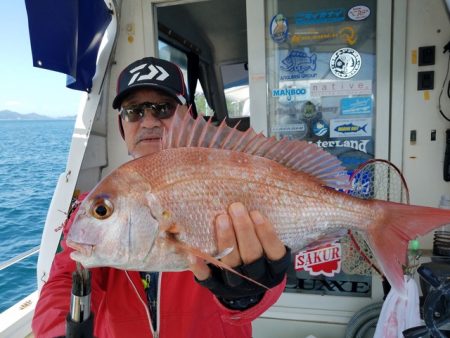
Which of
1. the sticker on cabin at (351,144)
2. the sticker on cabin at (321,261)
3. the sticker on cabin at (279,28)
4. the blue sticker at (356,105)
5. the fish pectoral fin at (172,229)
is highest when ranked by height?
the sticker on cabin at (279,28)

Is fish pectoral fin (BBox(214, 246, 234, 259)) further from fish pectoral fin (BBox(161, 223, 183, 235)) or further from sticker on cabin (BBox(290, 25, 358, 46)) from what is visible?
sticker on cabin (BBox(290, 25, 358, 46))

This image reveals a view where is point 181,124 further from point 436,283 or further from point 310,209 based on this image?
point 436,283

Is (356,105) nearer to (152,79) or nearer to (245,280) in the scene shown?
(152,79)

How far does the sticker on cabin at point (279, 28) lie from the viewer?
9.25 feet

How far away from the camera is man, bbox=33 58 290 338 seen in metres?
1.07

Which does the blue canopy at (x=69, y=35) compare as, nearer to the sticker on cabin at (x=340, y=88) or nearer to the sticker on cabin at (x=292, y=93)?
the sticker on cabin at (x=292, y=93)

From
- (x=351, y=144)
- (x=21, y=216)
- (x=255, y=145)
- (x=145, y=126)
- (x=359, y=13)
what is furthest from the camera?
(x=21, y=216)

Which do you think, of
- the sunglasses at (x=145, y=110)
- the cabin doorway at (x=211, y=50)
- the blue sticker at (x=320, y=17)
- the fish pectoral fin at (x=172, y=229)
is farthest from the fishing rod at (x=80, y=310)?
the cabin doorway at (x=211, y=50)

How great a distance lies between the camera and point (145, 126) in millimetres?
1584

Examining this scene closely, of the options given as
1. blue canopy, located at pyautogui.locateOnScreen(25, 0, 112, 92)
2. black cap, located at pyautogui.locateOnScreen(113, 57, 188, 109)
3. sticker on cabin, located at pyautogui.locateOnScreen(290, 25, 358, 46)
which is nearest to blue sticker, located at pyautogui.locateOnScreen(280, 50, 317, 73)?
sticker on cabin, located at pyautogui.locateOnScreen(290, 25, 358, 46)

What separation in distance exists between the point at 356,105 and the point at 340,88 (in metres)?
0.20

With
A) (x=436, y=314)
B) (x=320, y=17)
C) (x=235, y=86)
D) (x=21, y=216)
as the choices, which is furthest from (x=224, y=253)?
(x=21, y=216)

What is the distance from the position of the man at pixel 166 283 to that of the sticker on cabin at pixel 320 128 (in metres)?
1.50

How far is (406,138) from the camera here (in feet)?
8.67
